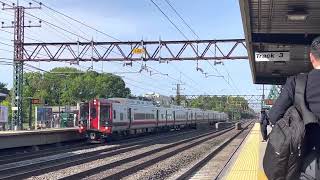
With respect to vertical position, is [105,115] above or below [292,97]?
below

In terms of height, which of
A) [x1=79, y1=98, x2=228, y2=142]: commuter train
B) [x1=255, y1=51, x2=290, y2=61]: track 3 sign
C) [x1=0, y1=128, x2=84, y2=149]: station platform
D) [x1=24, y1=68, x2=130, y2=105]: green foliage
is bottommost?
[x1=0, y1=128, x2=84, y2=149]: station platform

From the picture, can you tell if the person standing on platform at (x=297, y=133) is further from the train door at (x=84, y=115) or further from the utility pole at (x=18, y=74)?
the utility pole at (x=18, y=74)

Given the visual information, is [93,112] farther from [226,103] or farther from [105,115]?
[226,103]

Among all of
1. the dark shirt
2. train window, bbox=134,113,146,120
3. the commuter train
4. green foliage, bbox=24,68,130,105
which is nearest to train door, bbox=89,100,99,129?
the commuter train

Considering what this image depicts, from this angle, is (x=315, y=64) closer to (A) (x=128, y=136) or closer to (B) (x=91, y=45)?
(A) (x=128, y=136)

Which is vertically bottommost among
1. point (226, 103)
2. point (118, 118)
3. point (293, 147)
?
point (118, 118)

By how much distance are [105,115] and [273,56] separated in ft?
62.2

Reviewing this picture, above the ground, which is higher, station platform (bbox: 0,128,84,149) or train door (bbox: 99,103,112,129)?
train door (bbox: 99,103,112,129)

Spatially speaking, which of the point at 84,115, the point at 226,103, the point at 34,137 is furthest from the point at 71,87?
the point at 34,137

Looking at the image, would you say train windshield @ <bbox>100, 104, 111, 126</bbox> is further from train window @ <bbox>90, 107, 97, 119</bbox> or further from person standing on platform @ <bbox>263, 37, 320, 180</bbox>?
person standing on platform @ <bbox>263, 37, 320, 180</bbox>

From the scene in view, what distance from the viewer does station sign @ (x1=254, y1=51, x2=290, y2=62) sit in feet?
65.9

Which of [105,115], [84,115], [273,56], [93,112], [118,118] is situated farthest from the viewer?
[118,118]

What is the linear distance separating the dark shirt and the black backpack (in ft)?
0.13

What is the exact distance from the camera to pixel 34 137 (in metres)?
31.5
